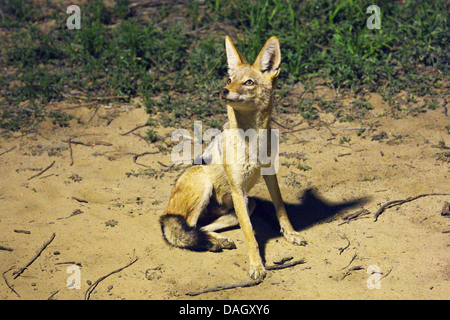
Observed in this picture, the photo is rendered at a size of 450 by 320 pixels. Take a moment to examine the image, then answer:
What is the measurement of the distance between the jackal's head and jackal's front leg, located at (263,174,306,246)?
2.62ft

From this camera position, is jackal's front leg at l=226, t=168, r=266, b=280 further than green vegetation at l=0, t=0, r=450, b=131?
No

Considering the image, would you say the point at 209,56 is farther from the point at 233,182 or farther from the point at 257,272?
the point at 257,272

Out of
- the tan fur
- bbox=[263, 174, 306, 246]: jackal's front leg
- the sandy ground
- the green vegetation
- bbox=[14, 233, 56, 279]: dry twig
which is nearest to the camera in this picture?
the sandy ground

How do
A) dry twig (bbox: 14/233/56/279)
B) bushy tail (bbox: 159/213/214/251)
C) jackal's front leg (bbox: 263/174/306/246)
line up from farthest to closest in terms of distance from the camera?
jackal's front leg (bbox: 263/174/306/246)
bushy tail (bbox: 159/213/214/251)
dry twig (bbox: 14/233/56/279)

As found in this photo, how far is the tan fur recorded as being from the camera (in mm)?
4688

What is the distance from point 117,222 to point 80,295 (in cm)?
122

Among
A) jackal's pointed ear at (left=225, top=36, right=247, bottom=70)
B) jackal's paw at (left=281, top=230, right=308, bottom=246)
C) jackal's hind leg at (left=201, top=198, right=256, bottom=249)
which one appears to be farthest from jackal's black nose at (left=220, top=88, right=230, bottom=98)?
jackal's paw at (left=281, top=230, right=308, bottom=246)

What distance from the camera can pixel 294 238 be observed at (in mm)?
5043

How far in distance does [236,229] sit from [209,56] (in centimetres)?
371

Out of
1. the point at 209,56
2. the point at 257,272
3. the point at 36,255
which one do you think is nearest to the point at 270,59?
the point at 257,272

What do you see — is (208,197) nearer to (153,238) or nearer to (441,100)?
(153,238)

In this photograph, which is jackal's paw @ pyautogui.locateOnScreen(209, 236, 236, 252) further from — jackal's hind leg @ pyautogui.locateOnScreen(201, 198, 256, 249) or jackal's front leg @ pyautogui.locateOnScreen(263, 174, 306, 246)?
jackal's front leg @ pyautogui.locateOnScreen(263, 174, 306, 246)

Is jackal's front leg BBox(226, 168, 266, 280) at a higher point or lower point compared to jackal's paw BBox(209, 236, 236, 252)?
higher

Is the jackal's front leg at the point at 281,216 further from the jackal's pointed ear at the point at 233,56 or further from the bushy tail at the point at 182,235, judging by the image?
the jackal's pointed ear at the point at 233,56
